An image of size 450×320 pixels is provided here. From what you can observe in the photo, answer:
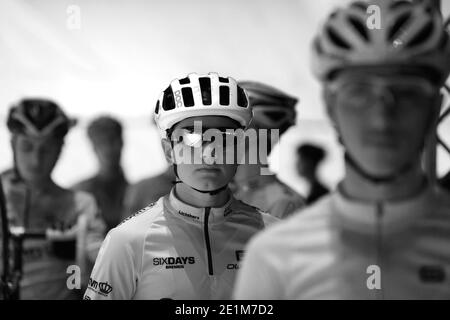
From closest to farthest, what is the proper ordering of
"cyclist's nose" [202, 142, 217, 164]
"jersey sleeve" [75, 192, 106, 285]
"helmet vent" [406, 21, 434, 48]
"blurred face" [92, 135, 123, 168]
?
1. "helmet vent" [406, 21, 434, 48]
2. "cyclist's nose" [202, 142, 217, 164]
3. "jersey sleeve" [75, 192, 106, 285]
4. "blurred face" [92, 135, 123, 168]

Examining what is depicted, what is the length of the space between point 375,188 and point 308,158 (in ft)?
3.13

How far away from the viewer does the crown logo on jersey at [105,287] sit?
2.24 m

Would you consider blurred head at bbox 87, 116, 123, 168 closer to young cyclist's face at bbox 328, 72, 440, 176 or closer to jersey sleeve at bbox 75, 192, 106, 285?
jersey sleeve at bbox 75, 192, 106, 285

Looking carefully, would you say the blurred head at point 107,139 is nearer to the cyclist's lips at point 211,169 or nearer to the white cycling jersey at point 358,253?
the cyclist's lips at point 211,169

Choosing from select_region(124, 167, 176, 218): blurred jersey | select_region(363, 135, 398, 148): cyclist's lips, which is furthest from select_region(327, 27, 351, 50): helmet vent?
select_region(124, 167, 176, 218): blurred jersey

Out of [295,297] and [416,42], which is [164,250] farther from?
[416,42]

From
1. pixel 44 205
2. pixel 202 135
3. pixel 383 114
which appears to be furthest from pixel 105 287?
pixel 44 205

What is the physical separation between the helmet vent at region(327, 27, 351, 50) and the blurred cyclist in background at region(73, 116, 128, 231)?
1827 mm

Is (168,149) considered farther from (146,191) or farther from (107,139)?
(107,139)

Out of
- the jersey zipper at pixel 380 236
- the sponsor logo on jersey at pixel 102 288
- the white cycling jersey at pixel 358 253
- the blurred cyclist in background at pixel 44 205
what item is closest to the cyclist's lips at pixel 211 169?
the white cycling jersey at pixel 358 253

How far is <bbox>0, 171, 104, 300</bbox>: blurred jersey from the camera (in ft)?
10.5

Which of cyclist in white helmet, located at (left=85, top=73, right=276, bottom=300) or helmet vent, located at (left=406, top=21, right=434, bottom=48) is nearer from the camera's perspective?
helmet vent, located at (left=406, top=21, right=434, bottom=48)

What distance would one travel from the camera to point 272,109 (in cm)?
272

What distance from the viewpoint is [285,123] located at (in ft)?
8.93
